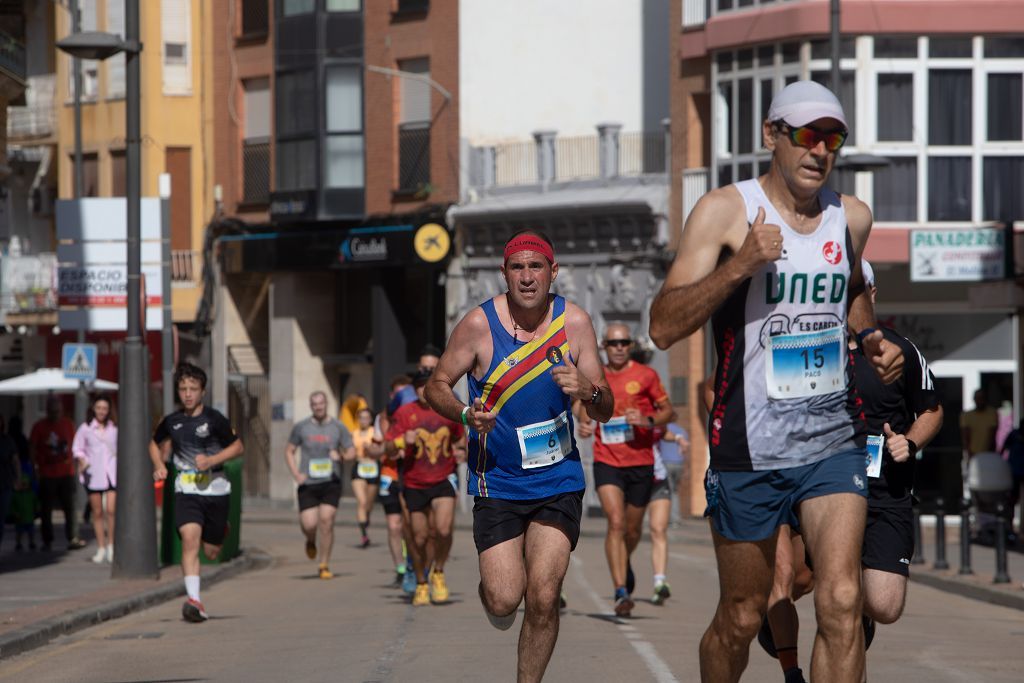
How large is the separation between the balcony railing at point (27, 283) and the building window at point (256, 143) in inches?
267

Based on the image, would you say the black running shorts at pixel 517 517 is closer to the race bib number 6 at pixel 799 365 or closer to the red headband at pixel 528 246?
the red headband at pixel 528 246

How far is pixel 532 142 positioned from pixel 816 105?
3301 centimetres

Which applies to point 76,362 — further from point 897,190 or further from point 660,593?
point 660,593

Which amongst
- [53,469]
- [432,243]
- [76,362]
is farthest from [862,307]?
[432,243]

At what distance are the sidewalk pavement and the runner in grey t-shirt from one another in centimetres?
120

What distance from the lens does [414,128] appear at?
40.8 metres

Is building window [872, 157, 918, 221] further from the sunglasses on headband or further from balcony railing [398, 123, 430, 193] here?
the sunglasses on headband

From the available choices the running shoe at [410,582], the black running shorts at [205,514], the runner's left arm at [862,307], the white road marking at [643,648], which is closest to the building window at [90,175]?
the white road marking at [643,648]

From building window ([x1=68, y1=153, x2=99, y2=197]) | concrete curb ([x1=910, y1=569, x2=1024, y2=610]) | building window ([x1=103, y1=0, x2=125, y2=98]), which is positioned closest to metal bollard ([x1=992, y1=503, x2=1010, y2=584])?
concrete curb ([x1=910, y1=569, x2=1024, y2=610])

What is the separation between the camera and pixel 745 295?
257 inches

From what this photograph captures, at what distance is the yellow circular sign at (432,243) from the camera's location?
131 ft

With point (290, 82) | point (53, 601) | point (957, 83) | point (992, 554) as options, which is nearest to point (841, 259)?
point (53, 601)

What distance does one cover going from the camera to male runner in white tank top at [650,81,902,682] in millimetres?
6512

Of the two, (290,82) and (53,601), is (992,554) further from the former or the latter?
(290,82)
